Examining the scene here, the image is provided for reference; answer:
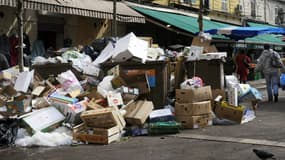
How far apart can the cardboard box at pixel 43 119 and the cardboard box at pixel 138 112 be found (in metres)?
1.19

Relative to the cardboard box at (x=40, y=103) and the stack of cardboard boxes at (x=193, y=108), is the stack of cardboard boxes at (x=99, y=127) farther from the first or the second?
the stack of cardboard boxes at (x=193, y=108)

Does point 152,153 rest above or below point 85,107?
below

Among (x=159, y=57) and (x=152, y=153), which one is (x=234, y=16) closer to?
(x=159, y=57)

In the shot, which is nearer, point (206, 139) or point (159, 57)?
point (206, 139)

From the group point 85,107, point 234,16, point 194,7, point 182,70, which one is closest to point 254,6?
point 234,16

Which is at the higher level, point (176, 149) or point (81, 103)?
point (81, 103)

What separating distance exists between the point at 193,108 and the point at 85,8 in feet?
24.9

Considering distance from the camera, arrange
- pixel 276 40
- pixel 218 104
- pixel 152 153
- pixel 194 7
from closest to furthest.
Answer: pixel 152 153
pixel 218 104
pixel 194 7
pixel 276 40

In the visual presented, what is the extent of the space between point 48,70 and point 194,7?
14.5 m

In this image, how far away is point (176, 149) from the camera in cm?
696

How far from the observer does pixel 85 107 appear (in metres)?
8.52

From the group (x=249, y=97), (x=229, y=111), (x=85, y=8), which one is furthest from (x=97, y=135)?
(x=85, y=8)

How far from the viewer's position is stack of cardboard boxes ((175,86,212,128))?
878cm

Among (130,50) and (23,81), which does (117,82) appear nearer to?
(130,50)
